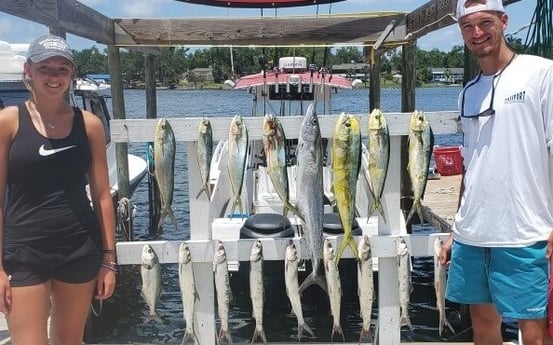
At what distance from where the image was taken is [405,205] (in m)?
9.66

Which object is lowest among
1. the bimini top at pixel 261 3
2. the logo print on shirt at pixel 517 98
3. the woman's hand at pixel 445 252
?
the woman's hand at pixel 445 252

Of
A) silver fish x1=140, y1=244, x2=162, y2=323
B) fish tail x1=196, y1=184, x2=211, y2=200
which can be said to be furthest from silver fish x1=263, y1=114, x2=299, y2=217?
silver fish x1=140, y1=244, x2=162, y2=323

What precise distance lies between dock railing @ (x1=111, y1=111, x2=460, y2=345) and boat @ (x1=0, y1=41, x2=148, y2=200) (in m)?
5.09

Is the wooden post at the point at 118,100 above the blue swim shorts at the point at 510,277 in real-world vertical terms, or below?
above

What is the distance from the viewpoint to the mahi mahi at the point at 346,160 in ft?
11.2

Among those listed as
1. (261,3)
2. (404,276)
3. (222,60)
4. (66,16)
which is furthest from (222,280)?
(222,60)

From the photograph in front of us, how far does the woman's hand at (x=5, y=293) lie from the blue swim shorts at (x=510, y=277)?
2261mm

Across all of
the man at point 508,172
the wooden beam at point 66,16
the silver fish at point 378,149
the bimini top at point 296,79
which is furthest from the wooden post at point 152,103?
the man at point 508,172

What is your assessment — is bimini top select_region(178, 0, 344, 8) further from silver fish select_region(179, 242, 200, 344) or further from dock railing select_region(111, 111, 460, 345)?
silver fish select_region(179, 242, 200, 344)

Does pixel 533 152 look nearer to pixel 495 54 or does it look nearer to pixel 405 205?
pixel 495 54

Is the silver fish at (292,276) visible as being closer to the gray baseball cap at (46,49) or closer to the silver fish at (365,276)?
the silver fish at (365,276)

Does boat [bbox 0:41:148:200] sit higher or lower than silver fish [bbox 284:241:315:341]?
higher

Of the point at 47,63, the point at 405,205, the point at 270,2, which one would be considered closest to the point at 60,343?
the point at 47,63

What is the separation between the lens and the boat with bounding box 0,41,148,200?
937cm
